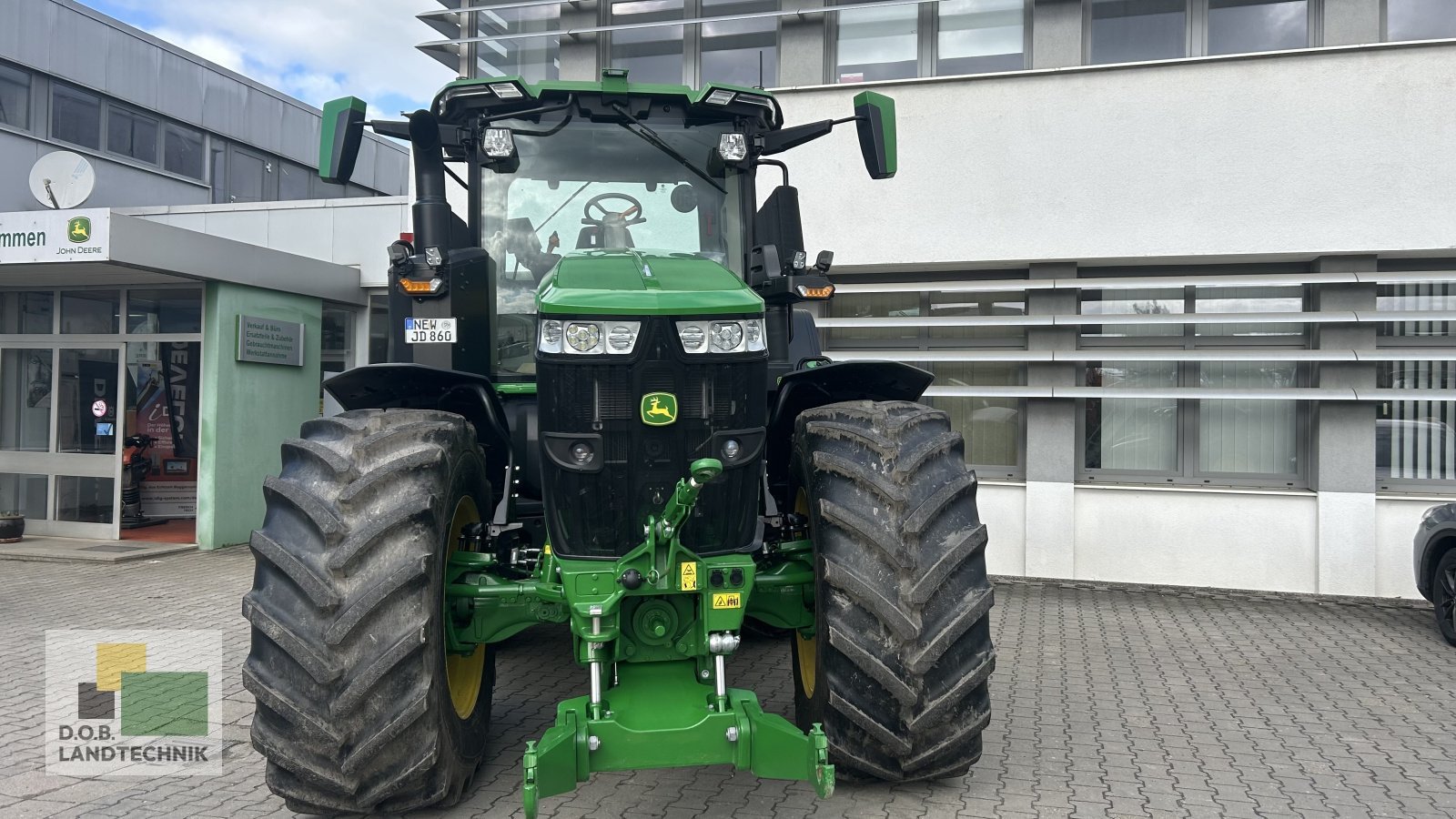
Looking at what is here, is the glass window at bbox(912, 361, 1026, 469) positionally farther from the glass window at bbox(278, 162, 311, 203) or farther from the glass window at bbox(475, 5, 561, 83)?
the glass window at bbox(278, 162, 311, 203)

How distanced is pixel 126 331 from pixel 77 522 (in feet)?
7.20

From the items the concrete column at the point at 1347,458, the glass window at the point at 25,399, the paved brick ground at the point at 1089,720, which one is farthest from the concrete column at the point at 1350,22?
the glass window at the point at 25,399

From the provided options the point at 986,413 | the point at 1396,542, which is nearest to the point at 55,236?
the point at 986,413

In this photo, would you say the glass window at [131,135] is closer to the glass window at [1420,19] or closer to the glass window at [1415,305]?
the glass window at [1420,19]

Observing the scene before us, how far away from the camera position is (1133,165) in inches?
360

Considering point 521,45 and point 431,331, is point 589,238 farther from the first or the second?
point 521,45

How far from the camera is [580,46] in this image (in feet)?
37.1

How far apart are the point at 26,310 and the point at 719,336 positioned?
11.6 meters

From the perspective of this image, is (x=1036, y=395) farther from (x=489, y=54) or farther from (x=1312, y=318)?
(x=489, y=54)

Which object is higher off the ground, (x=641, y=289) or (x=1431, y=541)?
(x=641, y=289)

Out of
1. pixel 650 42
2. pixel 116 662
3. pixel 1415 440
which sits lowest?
pixel 116 662

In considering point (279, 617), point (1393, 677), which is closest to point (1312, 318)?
point (1393, 677)

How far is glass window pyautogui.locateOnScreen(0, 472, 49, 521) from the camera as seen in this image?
11.6 meters

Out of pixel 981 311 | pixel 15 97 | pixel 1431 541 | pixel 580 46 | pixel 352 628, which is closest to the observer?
pixel 352 628
